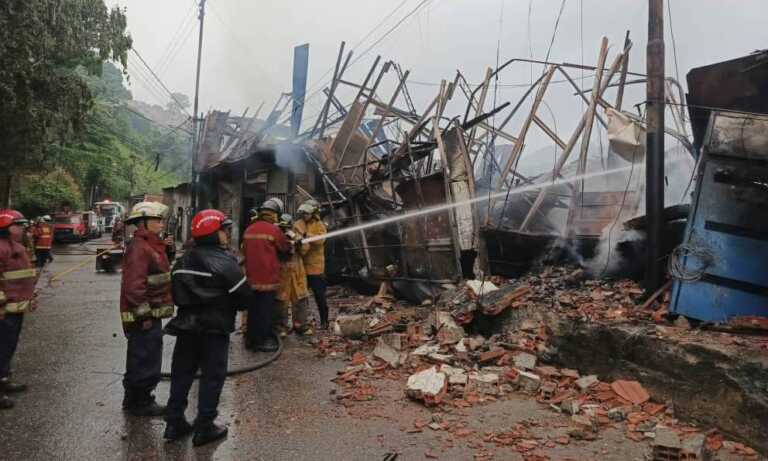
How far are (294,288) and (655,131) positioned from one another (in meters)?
4.88

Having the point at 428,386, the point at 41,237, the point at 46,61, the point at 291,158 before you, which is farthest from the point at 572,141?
the point at 41,237

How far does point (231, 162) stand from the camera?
52.5 feet

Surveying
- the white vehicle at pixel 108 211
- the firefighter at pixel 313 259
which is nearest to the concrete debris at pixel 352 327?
Result: the firefighter at pixel 313 259

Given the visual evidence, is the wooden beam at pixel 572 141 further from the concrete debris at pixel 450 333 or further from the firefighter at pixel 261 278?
the firefighter at pixel 261 278

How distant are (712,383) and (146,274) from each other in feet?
14.9

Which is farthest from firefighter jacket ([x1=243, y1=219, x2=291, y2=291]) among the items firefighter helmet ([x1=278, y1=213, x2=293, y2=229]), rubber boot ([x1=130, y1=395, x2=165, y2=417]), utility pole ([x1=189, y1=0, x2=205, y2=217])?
utility pole ([x1=189, y1=0, x2=205, y2=217])

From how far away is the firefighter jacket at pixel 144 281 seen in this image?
3.75 metres

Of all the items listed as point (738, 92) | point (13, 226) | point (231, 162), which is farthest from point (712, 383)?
point (231, 162)

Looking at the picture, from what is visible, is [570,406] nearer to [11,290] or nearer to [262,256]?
[262,256]

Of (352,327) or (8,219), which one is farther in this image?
(352,327)

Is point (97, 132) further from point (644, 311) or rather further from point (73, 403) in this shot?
point (644, 311)

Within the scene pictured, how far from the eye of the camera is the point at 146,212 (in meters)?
3.90

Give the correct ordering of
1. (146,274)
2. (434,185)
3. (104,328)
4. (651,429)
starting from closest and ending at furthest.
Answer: (651,429)
(146,274)
(104,328)
(434,185)

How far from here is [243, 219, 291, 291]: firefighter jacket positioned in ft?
19.2
